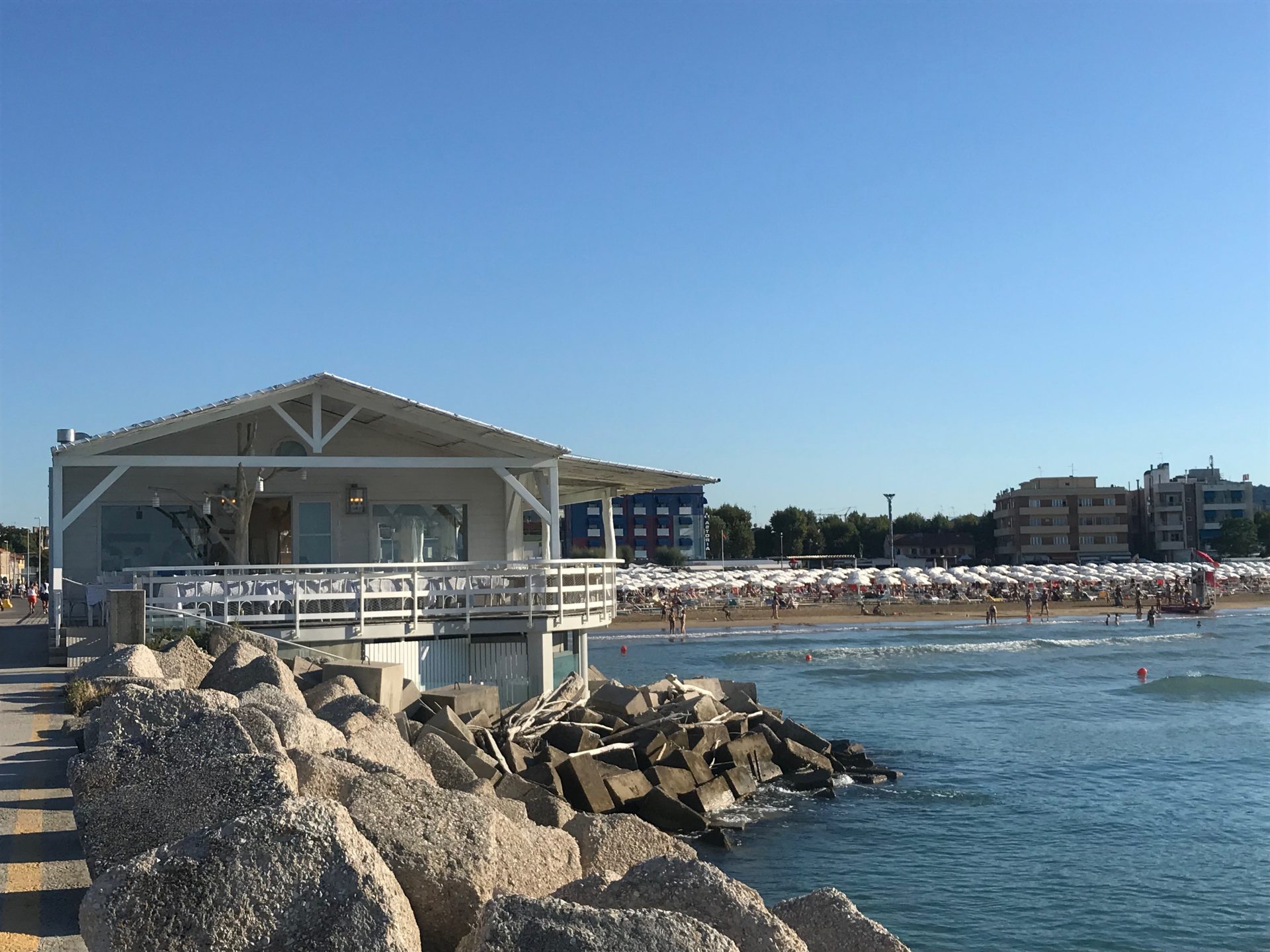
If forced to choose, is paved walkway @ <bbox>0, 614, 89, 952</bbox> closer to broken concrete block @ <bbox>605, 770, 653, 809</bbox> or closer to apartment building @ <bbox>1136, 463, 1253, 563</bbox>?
broken concrete block @ <bbox>605, 770, 653, 809</bbox>

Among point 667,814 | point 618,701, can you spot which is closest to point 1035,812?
point 667,814

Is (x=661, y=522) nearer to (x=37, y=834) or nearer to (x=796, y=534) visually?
(x=796, y=534)

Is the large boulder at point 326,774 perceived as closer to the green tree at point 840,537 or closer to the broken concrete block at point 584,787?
the broken concrete block at point 584,787

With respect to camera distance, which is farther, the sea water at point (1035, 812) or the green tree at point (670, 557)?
the green tree at point (670, 557)

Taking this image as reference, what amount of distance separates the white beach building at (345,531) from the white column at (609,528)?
0.44ft

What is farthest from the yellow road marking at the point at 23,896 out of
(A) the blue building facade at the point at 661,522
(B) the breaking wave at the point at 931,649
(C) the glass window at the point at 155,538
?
(A) the blue building facade at the point at 661,522

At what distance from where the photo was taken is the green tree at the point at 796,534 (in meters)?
156

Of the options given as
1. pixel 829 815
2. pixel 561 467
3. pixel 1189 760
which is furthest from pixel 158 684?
pixel 1189 760

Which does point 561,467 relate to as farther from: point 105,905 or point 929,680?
point 929,680

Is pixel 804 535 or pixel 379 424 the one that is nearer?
pixel 379 424

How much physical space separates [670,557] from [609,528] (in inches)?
4125

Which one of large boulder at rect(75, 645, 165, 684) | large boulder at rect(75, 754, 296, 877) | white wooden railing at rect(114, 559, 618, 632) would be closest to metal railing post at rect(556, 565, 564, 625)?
white wooden railing at rect(114, 559, 618, 632)

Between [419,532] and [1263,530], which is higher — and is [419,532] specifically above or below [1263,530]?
below

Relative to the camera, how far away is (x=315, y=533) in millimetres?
23625
